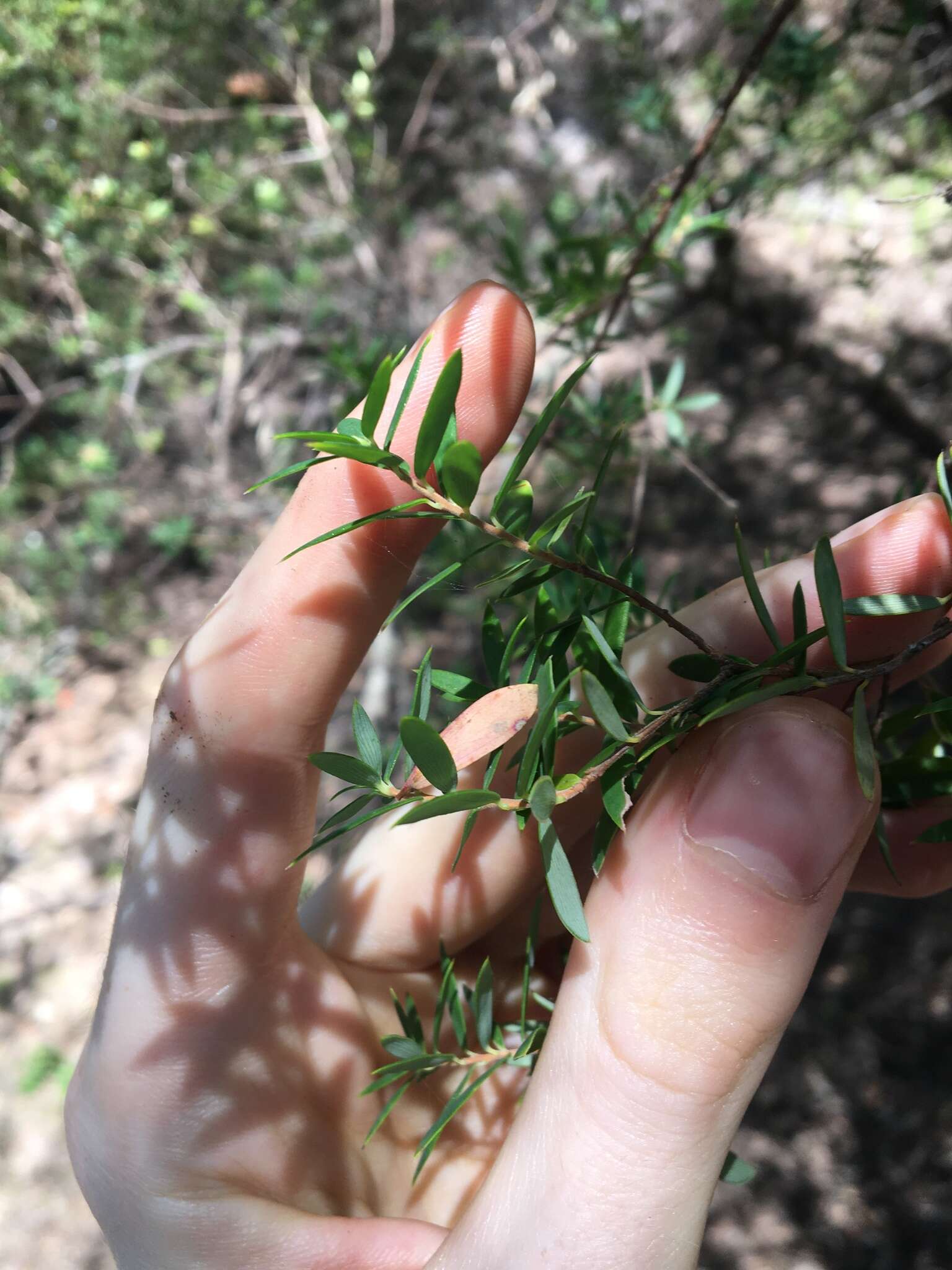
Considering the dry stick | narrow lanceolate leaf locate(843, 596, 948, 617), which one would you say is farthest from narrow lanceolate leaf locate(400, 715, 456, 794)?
the dry stick

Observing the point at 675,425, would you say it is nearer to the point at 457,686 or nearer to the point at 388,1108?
the point at 457,686

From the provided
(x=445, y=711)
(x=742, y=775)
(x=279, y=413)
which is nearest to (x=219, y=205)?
(x=279, y=413)

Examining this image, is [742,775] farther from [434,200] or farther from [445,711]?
[434,200]

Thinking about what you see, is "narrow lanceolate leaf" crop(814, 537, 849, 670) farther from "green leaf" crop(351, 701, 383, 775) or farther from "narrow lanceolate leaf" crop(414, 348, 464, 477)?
"green leaf" crop(351, 701, 383, 775)

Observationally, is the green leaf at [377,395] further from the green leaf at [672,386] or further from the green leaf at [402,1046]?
the green leaf at [672,386]

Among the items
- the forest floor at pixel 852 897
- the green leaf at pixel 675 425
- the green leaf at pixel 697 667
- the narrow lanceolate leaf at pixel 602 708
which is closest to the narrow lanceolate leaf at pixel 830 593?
the green leaf at pixel 697 667
